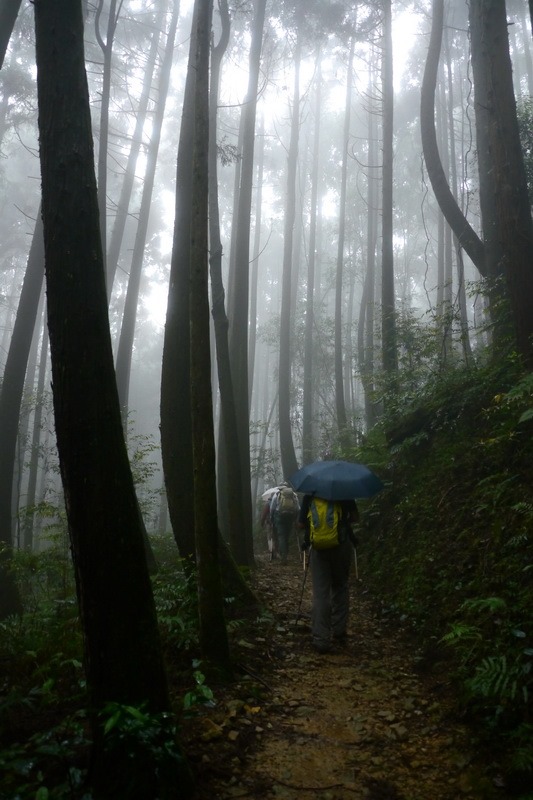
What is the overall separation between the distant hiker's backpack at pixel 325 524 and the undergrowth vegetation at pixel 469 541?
3.79 ft

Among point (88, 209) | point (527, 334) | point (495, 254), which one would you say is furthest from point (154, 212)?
point (88, 209)

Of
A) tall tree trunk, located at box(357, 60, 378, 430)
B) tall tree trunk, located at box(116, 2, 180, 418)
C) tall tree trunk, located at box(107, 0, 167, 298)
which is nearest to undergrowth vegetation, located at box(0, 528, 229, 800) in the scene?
tall tree trunk, located at box(116, 2, 180, 418)

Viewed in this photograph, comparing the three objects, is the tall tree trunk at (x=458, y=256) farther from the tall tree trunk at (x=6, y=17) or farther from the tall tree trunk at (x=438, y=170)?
the tall tree trunk at (x=6, y=17)

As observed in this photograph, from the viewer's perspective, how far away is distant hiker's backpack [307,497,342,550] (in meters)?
5.62

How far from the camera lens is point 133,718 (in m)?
2.68

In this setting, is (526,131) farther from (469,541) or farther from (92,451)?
(92,451)

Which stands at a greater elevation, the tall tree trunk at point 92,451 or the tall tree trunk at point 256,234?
the tall tree trunk at point 256,234

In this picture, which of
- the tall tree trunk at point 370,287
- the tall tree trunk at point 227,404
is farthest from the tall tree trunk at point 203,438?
the tall tree trunk at point 370,287

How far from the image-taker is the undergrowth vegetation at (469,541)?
351cm

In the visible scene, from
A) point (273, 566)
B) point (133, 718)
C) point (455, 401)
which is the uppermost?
point (455, 401)

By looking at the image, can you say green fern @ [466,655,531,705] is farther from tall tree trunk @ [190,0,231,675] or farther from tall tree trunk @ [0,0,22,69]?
tall tree trunk @ [0,0,22,69]

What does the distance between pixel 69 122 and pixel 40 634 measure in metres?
4.22

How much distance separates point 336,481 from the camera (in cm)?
568

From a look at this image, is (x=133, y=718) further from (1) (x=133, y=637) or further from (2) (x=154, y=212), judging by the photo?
(2) (x=154, y=212)
